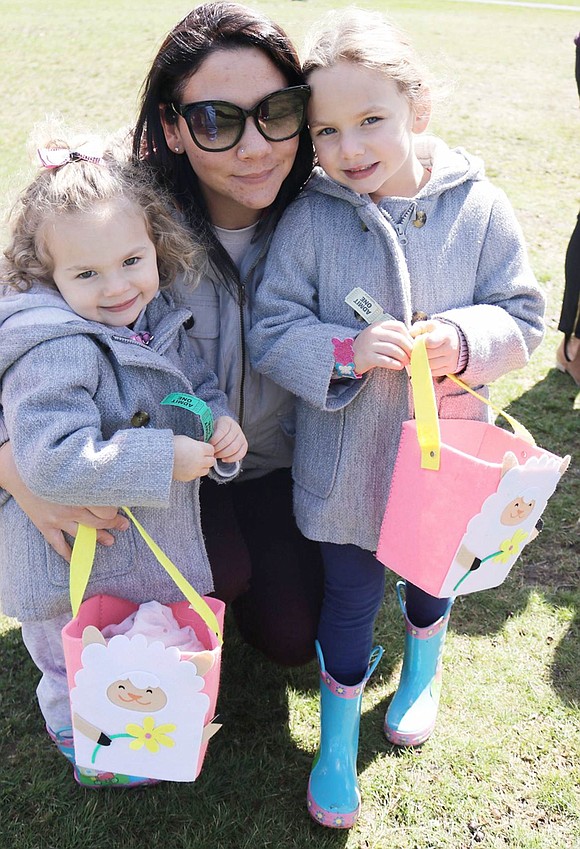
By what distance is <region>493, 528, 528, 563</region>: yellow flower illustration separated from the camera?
5.82ft

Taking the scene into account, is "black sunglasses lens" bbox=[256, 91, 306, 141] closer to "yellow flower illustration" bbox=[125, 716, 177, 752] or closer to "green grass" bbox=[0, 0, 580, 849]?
"green grass" bbox=[0, 0, 580, 849]

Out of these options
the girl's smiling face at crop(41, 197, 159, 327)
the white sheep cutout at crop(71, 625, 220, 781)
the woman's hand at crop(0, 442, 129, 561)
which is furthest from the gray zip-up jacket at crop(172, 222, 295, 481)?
the white sheep cutout at crop(71, 625, 220, 781)

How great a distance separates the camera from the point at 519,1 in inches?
745

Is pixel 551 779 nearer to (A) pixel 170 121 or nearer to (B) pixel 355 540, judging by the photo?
(B) pixel 355 540

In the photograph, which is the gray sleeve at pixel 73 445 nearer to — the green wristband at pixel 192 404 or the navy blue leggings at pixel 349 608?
the green wristband at pixel 192 404

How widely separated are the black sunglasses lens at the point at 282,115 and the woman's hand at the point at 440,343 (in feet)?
1.78

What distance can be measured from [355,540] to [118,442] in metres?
0.69

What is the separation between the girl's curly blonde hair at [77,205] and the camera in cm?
178

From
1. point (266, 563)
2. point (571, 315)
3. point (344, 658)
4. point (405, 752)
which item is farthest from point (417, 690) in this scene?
point (571, 315)

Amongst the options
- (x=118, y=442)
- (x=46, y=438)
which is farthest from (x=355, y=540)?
(x=46, y=438)

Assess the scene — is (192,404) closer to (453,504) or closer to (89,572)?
(89,572)

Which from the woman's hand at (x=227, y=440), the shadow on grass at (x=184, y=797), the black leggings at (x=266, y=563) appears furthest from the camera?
the black leggings at (x=266, y=563)

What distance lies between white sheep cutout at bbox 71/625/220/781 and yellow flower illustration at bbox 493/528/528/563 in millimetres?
659

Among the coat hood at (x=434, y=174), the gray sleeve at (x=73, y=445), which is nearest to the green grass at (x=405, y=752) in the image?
the coat hood at (x=434, y=174)
